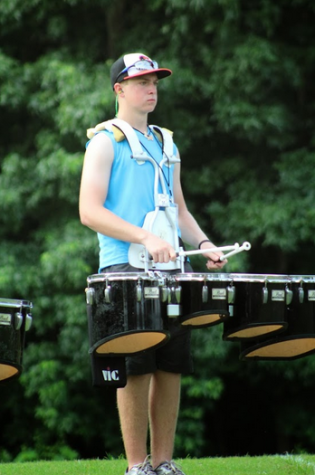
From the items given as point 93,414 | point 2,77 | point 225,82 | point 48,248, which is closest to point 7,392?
point 93,414

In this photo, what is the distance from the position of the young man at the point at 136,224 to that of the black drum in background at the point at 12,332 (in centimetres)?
44

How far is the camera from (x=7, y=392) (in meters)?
10.5

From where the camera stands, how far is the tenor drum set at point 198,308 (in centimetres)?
339

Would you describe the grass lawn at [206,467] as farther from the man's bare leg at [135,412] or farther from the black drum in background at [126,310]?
the black drum in background at [126,310]

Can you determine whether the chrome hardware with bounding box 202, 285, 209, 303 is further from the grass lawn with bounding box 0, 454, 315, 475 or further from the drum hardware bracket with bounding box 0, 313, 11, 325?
the grass lawn with bounding box 0, 454, 315, 475

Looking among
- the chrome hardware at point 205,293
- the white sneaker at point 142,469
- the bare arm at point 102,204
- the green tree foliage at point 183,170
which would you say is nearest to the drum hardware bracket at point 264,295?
the chrome hardware at point 205,293

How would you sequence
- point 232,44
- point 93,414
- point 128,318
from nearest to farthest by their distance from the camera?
point 128,318 → point 232,44 → point 93,414

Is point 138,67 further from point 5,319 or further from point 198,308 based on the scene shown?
point 5,319

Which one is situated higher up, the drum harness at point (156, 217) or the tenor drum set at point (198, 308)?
the drum harness at point (156, 217)

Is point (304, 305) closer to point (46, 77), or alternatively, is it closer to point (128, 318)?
point (128, 318)

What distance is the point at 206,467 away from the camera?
4.78 m

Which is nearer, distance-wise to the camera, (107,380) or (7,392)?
(107,380)

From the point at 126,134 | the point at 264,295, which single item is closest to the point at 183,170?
the point at 126,134

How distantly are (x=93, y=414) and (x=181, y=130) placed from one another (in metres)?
3.36
